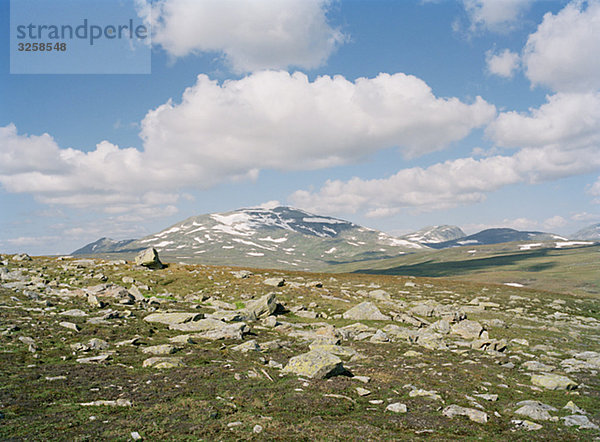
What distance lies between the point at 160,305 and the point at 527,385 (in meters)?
30.1

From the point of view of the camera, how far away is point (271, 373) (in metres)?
17.1

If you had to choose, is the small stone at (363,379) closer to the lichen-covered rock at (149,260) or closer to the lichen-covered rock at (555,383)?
the lichen-covered rock at (555,383)

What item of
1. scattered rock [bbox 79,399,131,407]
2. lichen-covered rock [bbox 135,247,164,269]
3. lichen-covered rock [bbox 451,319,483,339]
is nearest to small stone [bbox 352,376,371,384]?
scattered rock [bbox 79,399,131,407]

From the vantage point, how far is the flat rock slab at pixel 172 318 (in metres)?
27.1

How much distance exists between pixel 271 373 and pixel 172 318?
13.8 metres

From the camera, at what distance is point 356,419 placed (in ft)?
41.0

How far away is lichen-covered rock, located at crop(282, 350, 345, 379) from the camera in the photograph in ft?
55.2

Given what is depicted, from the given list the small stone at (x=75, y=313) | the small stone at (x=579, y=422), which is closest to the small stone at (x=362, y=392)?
the small stone at (x=579, y=422)

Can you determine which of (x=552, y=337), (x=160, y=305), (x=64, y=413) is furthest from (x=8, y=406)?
(x=552, y=337)

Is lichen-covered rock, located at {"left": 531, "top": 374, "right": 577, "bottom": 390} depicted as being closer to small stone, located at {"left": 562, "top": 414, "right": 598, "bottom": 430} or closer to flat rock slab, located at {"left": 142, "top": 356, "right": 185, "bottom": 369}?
small stone, located at {"left": 562, "top": 414, "right": 598, "bottom": 430}

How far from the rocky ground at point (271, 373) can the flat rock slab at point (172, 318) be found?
13cm

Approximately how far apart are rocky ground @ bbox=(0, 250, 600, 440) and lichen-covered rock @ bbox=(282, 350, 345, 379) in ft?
0.27

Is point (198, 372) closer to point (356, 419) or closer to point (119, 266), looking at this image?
point (356, 419)

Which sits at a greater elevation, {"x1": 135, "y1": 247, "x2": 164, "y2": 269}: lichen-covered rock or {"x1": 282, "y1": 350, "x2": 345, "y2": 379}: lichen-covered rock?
{"x1": 135, "y1": 247, "x2": 164, "y2": 269}: lichen-covered rock
